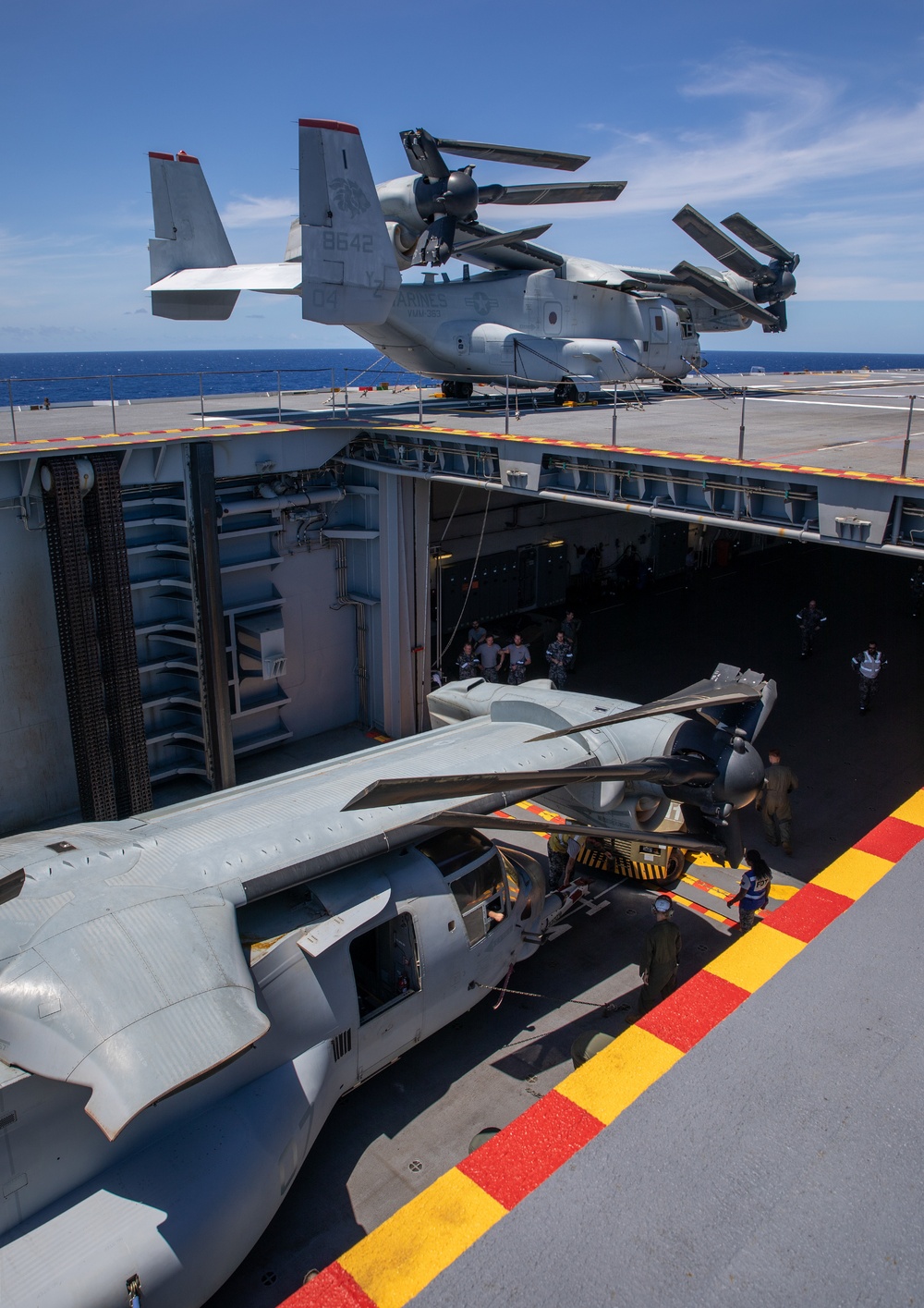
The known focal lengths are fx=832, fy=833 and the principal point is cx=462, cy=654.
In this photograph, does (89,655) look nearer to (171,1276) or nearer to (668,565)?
(171,1276)

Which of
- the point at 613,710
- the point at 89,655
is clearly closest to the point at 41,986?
the point at 613,710

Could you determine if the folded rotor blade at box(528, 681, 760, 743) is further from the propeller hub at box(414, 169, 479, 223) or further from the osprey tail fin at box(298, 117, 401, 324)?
the propeller hub at box(414, 169, 479, 223)

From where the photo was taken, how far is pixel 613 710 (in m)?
10.4

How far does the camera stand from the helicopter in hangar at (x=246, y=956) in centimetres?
598

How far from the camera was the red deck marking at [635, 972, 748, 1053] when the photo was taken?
385cm

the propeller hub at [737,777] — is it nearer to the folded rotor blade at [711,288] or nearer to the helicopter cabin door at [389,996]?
the helicopter cabin door at [389,996]

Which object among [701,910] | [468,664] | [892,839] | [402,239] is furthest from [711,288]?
[892,839]

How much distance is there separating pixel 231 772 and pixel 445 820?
9092mm

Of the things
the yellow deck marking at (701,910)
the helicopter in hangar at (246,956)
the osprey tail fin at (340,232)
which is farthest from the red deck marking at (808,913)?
the osprey tail fin at (340,232)

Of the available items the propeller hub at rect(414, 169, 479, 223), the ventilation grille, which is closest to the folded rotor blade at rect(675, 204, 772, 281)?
the propeller hub at rect(414, 169, 479, 223)

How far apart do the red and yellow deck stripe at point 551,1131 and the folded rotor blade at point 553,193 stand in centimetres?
1761

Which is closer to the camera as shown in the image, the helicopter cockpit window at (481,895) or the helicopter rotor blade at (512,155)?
the helicopter cockpit window at (481,895)

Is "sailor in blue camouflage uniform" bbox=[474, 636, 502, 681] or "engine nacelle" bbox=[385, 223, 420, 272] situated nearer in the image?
"engine nacelle" bbox=[385, 223, 420, 272]

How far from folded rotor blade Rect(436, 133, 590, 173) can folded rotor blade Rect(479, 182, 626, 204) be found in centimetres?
65
